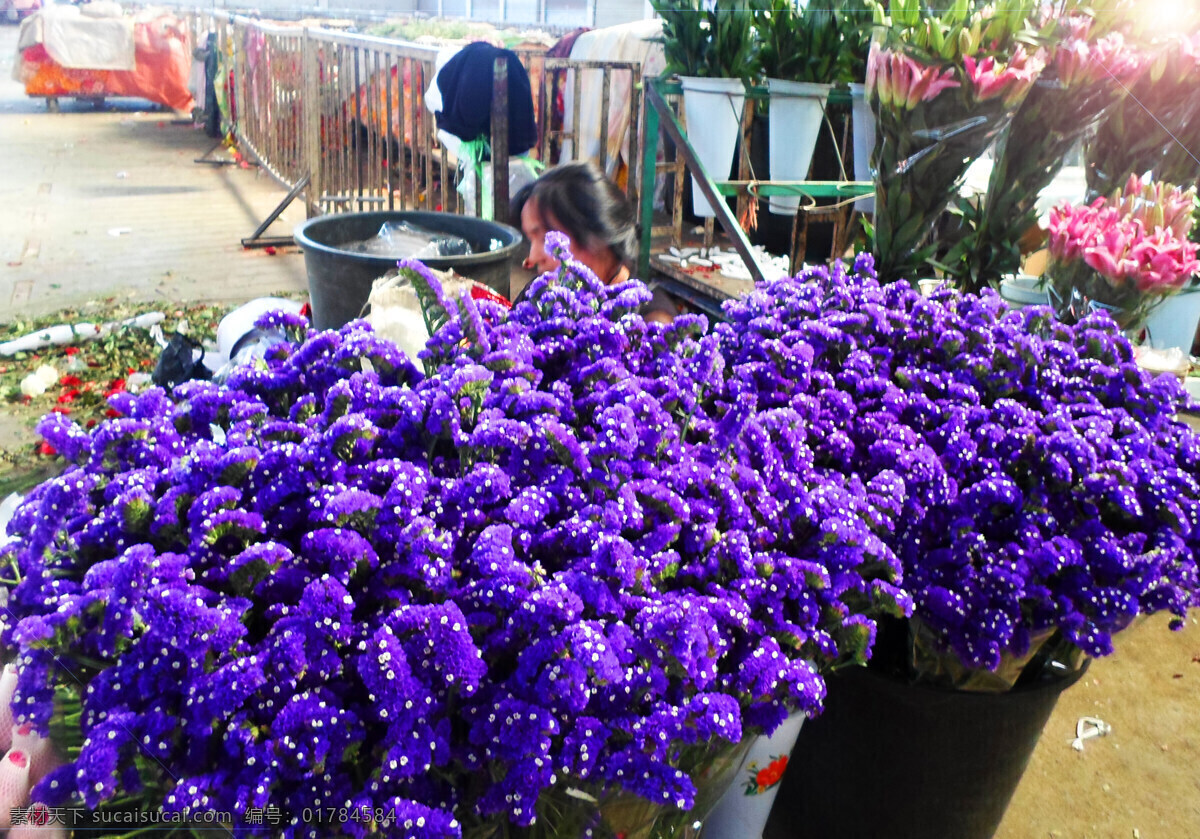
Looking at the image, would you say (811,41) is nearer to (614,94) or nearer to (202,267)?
(614,94)

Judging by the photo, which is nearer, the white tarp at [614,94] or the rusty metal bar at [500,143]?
the rusty metal bar at [500,143]

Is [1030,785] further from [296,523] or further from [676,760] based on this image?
[296,523]

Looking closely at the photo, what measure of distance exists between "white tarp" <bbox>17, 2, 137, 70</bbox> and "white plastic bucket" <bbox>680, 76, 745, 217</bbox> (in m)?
14.1

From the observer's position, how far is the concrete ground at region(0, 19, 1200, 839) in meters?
2.23

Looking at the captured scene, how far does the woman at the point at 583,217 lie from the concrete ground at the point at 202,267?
1935mm

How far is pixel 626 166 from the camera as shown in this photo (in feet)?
19.5

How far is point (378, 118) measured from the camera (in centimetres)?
664

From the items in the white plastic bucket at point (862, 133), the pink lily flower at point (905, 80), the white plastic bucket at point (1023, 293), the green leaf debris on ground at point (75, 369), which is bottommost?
the green leaf debris on ground at point (75, 369)

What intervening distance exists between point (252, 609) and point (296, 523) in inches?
4.9

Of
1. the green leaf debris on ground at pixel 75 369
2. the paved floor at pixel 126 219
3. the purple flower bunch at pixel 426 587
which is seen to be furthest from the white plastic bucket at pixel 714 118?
the paved floor at pixel 126 219

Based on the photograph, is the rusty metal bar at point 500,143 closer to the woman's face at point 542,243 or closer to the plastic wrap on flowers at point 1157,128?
the woman's face at point 542,243

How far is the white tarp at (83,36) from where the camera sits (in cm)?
1367

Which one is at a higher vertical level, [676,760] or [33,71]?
[33,71]

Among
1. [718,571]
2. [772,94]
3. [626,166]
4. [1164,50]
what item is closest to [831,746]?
[718,571]
